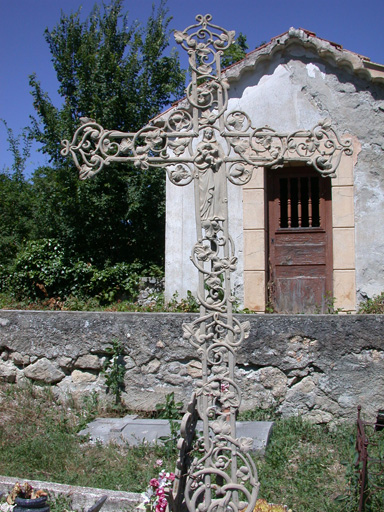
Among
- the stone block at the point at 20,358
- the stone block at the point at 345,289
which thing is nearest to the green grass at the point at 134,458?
the stone block at the point at 20,358

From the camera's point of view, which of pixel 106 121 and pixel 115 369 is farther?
pixel 106 121

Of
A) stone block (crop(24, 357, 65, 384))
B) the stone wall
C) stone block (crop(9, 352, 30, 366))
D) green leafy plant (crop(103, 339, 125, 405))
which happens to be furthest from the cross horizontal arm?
stone block (crop(9, 352, 30, 366))

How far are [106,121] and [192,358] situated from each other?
22.8 feet

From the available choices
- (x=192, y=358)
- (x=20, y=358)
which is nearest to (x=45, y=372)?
(x=20, y=358)

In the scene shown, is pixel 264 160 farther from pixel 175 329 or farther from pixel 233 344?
pixel 175 329

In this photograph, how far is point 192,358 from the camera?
17.4 ft

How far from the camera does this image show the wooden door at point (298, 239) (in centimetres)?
702

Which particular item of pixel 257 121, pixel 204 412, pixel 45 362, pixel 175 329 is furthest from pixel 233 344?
pixel 257 121

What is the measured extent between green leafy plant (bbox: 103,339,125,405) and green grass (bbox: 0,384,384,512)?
0.82 ft

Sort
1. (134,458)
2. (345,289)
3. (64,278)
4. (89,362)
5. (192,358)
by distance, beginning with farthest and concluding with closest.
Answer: (64,278) → (345,289) → (89,362) → (192,358) → (134,458)

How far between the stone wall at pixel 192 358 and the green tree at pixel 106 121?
4.45m

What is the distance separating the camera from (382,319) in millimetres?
4938

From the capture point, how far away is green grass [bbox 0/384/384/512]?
3547mm

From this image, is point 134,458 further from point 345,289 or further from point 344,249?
point 344,249
